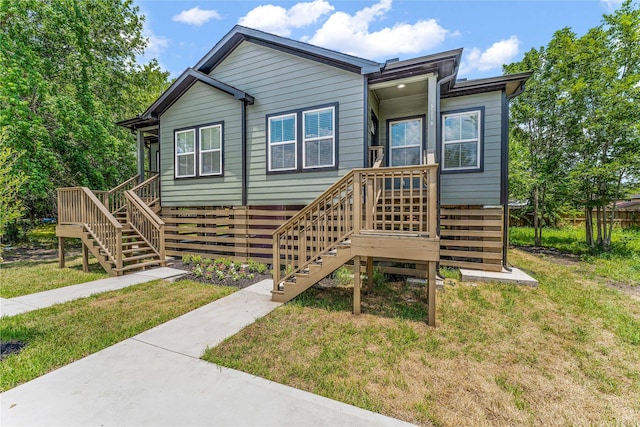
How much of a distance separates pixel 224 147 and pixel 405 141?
5.12 meters

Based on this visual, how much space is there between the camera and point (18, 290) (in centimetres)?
534

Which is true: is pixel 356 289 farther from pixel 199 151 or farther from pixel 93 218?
pixel 93 218

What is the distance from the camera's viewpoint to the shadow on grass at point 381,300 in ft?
14.2

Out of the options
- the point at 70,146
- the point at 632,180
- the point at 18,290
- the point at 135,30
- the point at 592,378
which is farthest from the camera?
the point at 135,30

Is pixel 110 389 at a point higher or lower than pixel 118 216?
lower

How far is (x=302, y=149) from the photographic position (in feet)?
22.6

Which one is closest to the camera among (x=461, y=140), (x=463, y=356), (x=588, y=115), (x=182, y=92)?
(x=463, y=356)

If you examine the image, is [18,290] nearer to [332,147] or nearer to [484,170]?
[332,147]

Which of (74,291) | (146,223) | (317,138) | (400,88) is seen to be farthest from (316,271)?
(146,223)

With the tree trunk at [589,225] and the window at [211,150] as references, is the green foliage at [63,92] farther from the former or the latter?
the tree trunk at [589,225]

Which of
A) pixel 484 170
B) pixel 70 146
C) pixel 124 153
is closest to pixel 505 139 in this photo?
pixel 484 170

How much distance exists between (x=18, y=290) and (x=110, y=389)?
15.9 feet

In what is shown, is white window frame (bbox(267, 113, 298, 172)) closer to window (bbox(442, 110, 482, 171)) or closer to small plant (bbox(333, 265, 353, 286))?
small plant (bbox(333, 265, 353, 286))

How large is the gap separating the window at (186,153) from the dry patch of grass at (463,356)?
5924 millimetres
